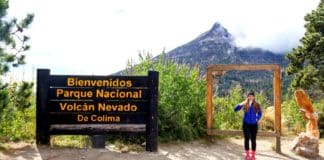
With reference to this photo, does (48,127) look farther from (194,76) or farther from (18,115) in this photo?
(194,76)

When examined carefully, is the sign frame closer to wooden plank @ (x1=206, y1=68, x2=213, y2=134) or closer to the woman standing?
the woman standing

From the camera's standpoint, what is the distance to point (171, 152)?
12.6m

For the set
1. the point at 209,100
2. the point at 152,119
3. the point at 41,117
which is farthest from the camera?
the point at 209,100

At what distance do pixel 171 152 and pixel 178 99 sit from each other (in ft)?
6.71

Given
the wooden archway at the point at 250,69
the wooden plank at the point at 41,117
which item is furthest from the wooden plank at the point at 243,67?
the wooden plank at the point at 41,117

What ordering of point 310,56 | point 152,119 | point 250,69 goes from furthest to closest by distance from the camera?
point 310,56, point 250,69, point 152,119

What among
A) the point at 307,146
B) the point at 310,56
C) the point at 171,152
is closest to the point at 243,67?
the point at 307,146

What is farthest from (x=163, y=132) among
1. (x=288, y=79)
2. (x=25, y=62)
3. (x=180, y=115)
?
(x=288, y=79)

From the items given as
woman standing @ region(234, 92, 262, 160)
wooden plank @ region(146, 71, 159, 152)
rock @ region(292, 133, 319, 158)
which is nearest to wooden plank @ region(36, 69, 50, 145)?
wooden plank @ region(146, 71, 159, 152)

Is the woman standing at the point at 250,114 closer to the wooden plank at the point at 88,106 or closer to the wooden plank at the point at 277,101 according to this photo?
the wooden plank at the point at 277,101

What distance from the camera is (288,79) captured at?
2209 centimetres

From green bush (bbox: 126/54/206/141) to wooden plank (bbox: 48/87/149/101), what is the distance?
1.70 m

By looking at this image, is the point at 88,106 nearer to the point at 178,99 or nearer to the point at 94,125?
the point at 94,125

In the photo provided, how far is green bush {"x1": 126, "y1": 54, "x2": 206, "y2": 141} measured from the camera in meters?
13.9
